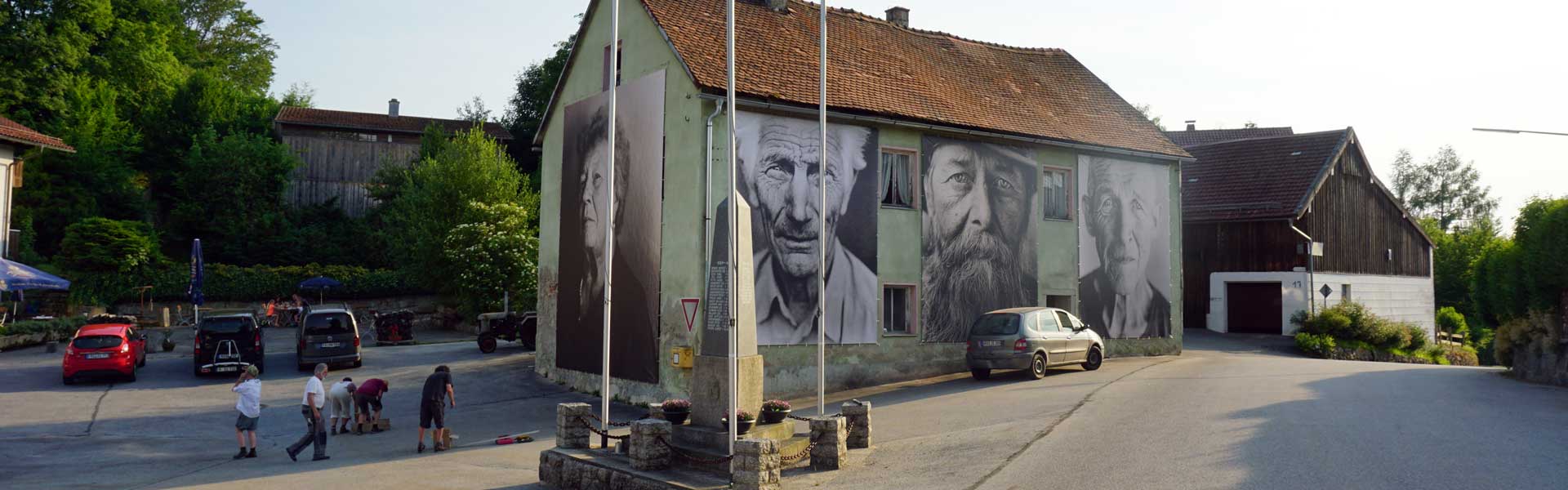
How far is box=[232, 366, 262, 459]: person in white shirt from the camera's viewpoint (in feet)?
49.6

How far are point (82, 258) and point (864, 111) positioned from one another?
2967 cm

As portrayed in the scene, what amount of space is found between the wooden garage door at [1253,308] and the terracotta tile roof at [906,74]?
1085 centimetres

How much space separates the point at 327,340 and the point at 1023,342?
1696 cm

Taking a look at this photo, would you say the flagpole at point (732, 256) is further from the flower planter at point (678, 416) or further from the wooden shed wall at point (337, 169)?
the wooden shed wall at point (337, 169)

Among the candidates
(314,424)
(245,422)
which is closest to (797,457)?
(314,424)

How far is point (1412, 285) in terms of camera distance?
40.6 metres

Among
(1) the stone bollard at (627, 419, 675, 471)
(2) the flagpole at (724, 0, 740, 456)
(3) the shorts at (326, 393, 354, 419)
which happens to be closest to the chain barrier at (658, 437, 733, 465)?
(1) the stone bollard at (627, 419, 675, 471)

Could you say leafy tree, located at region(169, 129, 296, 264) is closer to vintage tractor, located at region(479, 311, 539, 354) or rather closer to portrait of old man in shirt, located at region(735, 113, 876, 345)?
vintage tractor, located at region(479, 311, 539, 354)

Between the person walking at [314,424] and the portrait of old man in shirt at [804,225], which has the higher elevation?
the portrait of old man in shirt at [804,225]

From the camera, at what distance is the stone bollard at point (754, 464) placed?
10484 mm

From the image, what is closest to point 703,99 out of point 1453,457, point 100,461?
point 100,461

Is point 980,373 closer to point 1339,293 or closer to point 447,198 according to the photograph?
point 1339,293

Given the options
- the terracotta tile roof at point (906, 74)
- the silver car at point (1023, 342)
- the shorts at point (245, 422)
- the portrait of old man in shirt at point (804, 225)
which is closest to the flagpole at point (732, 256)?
the terracotta tile roof at point (906, 74)

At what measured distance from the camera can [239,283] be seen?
37.9 m
